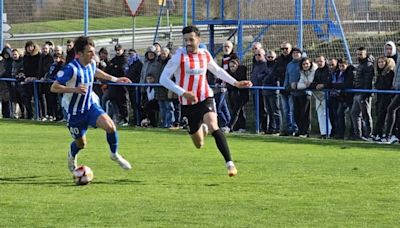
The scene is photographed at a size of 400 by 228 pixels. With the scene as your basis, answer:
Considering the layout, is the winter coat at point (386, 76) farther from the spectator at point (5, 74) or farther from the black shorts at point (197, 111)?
the spectator at point (5, 74)

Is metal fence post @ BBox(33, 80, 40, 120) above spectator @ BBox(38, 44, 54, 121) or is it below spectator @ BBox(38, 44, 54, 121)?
below

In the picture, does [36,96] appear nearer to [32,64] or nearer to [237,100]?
[32,64]

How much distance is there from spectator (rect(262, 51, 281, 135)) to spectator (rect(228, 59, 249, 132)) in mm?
509

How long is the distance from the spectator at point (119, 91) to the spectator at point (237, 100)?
302 cm

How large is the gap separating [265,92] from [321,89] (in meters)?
1.61

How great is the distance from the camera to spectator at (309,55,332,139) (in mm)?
20431

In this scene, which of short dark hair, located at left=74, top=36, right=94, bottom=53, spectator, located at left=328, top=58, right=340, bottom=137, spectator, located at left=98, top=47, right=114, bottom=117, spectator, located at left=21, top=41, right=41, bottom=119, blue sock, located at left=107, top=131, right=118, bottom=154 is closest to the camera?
short dark hair, located at left=74, top=36, right=94, bottom=53

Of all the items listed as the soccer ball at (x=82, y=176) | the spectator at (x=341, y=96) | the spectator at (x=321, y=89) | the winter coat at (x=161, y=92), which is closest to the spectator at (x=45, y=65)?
the winter coat at (x=161, y=92)

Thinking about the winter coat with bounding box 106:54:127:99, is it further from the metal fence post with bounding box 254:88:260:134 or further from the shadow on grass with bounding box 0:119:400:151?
the metal fence post with bounding box 254:88:260:134

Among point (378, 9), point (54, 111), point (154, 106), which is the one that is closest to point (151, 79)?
point (154, 106)

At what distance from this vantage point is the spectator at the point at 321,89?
20.4m

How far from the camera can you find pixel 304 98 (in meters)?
20.9

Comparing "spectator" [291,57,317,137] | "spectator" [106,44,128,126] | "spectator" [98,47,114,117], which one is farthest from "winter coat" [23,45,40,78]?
"spectator" [291,57,317,137]

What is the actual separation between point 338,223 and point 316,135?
11.8 metres
